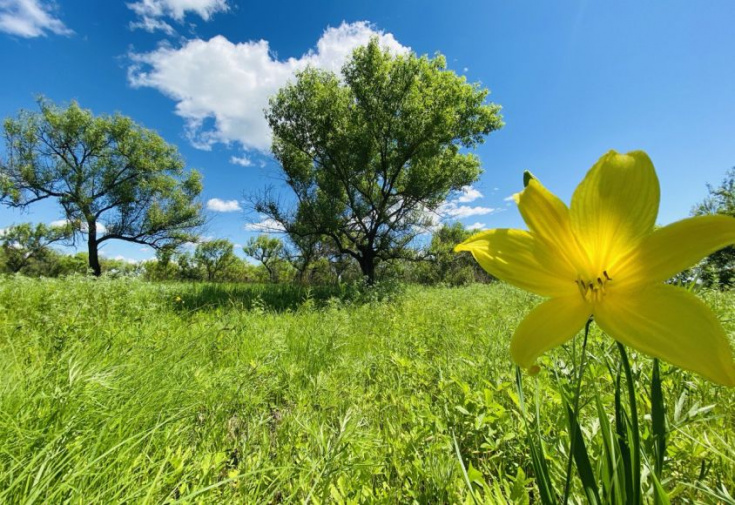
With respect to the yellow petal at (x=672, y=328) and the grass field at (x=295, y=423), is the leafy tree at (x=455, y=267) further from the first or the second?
the yellow petal at (x=672, y=328)

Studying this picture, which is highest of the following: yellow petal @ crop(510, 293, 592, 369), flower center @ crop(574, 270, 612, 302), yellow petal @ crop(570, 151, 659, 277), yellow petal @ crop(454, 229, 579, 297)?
yellow petal @ crop(570, 151, 659, 277)

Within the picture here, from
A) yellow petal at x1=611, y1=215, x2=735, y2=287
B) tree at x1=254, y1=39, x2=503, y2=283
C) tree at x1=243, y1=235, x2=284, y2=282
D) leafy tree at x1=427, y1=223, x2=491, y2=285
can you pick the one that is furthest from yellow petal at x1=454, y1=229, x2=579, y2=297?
tree at x1=243, y1=235, x2=284, y2=282

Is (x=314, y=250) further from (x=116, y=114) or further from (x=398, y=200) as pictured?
(x=116, y=114)

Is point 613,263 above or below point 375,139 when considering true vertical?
below

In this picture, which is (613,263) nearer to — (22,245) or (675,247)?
(675,247)

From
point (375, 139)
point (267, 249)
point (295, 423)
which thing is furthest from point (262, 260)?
point (295, 423)

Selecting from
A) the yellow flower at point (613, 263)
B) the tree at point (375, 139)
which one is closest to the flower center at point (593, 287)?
the yellow flower at point (613, 263)

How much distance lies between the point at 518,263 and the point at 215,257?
175ft

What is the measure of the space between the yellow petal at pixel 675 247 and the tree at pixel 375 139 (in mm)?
11668

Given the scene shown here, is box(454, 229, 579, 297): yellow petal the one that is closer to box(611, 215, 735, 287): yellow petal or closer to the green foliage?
box(611, 215, 735, 287): yellow petal

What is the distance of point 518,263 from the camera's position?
0.61 meters

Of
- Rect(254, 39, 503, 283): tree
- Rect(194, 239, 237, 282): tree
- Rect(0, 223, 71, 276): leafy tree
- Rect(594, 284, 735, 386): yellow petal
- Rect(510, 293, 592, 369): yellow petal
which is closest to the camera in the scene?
Rect(594, 284, 735, 386): yellow petal

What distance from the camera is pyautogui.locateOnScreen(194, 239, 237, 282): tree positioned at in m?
47.2

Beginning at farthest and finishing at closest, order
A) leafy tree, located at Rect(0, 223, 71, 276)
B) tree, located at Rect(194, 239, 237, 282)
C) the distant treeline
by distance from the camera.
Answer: tree, located at Rect(194, 239, 237, 282) < leafy tree, located at Rect(0, 223, 71, 276) < the distant treeline
